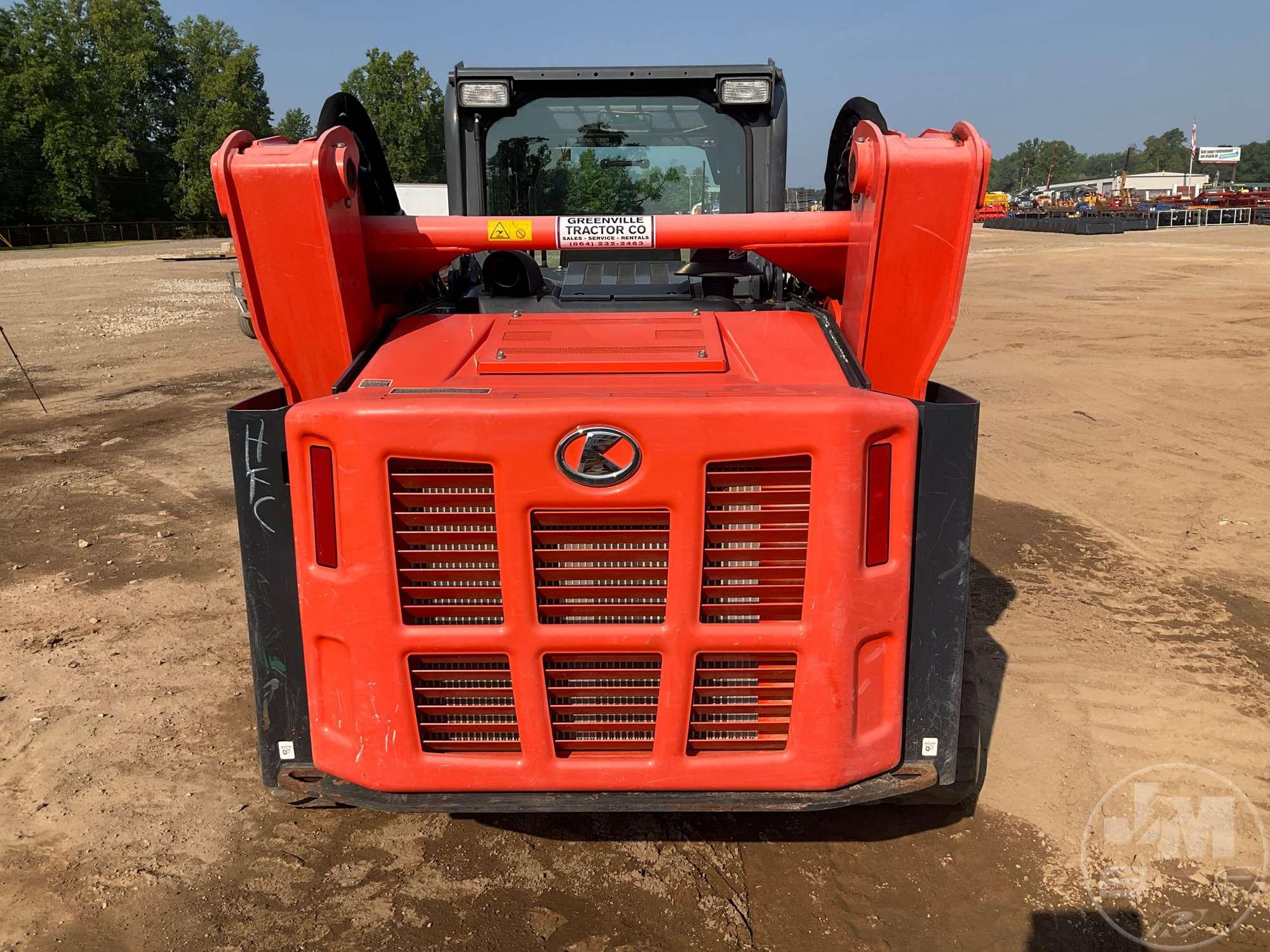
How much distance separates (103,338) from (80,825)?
13165 mm

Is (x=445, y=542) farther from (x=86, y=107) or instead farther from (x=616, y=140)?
(x=86, y=107)

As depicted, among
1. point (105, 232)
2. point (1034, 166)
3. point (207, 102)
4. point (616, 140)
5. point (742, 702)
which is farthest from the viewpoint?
point (1034, 166)

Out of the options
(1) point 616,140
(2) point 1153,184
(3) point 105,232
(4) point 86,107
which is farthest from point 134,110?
(2) point 1153,184

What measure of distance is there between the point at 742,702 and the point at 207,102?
7312 cm

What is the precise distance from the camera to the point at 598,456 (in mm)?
2268

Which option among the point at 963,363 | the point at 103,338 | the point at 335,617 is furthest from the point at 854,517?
the point at 103,338

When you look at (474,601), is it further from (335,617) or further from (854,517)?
(854,517)

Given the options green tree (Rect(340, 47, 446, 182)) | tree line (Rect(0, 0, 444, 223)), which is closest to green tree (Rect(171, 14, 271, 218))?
tree line (Rect(0, 0, 444, 223))

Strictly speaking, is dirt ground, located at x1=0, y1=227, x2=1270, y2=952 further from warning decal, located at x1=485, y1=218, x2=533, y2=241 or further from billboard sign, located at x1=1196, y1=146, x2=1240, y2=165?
billboard sign, located at x1=1196, y1=146, x2=1240, y2=165

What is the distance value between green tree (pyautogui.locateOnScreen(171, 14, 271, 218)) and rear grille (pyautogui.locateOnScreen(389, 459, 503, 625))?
60293 mm

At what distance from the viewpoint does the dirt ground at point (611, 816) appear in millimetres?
2717

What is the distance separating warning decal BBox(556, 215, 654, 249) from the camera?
3029 millimetres

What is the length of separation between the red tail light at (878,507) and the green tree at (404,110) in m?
58.3

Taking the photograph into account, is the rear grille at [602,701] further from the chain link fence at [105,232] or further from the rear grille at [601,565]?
the chain link fence at [105,232]
